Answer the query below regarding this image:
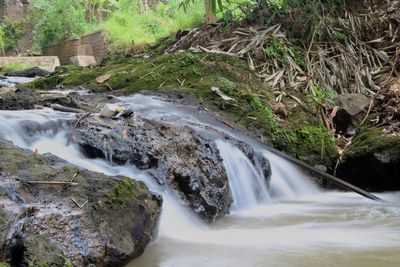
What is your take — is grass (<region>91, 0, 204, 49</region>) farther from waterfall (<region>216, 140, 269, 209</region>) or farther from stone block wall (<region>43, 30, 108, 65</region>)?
waterfall (<region>216, 140, 269, 209</region>)

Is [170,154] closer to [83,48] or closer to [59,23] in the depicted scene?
[83,48]

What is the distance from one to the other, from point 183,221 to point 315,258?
109 cm

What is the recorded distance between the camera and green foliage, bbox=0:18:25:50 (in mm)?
21578

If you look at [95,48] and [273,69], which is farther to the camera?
[95,48]

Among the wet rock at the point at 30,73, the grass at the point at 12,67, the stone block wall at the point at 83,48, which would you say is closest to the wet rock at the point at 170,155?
the wet rock at the point at 30,73

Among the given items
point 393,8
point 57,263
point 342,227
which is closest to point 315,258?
point 342,227

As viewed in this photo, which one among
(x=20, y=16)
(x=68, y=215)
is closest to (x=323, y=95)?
(x=68, y=215)

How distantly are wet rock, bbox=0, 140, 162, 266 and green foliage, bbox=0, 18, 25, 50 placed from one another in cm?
2033

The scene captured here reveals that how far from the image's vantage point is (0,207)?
2.25 meters

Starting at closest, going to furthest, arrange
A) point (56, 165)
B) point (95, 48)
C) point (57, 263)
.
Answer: point (57, 263), point (56, 165), point (95, 48)

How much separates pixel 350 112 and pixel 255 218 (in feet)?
9.36

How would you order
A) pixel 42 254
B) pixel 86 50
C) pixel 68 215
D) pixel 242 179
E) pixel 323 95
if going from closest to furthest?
1. pixel 42 254
2. pixel 68 215
3. pixel 242 179
4. pixel 323 95
5. pixel 86 50

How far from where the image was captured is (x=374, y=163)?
16.5 feet

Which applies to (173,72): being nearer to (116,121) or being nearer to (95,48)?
(116,121)
